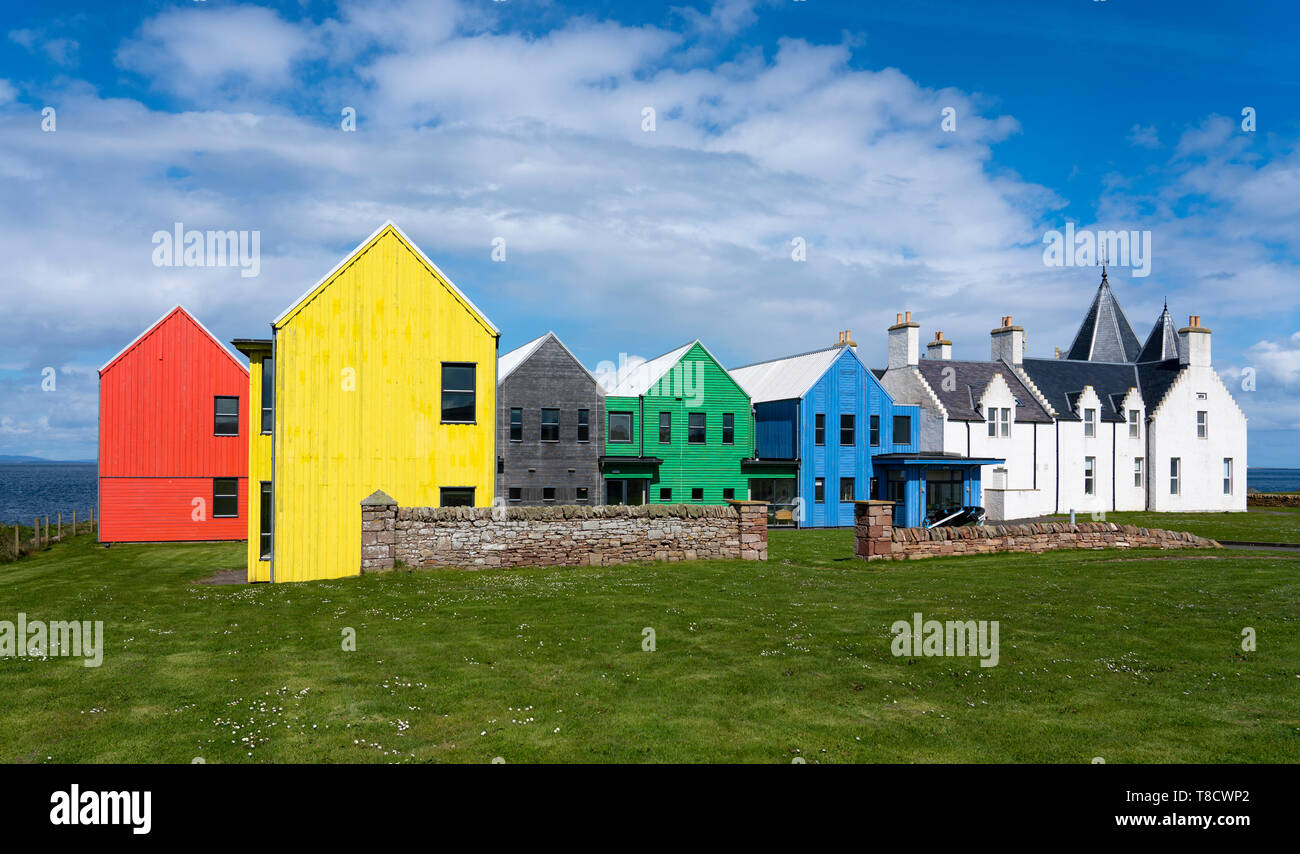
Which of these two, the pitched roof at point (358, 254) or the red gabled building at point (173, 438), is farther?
the red gabled building at point (173, 438)

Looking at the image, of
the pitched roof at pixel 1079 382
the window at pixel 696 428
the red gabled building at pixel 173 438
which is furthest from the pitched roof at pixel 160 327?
the pitched roof at pixel 1079 382

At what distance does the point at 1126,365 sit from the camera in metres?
61.5

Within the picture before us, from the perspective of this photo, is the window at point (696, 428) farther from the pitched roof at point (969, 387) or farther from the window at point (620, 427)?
the pitched roof at point (969, 387)

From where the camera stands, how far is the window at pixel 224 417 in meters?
40.5

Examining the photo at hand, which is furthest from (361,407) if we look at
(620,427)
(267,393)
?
(620,427)

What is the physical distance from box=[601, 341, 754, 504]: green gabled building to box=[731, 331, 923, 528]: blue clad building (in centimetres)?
204

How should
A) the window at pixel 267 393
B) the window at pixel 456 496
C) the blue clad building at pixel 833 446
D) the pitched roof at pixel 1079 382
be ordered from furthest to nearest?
the pitched roof at pixel 1079 382 < the blue clad building at pixel 833 446 < the window at pixel 456 496 < the window at pixel 267 393

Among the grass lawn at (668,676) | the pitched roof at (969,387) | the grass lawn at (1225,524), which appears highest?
the pitched roof at (969,387)

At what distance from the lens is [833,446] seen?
49125 millimetres

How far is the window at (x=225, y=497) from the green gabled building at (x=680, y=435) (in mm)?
19429

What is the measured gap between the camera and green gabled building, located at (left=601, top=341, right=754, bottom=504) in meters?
47.4

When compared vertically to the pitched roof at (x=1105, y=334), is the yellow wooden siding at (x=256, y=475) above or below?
below

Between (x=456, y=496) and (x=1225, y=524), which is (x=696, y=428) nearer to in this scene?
(x=456, y=496)
